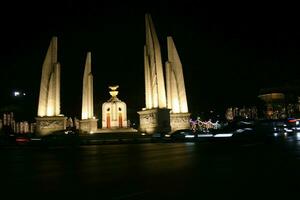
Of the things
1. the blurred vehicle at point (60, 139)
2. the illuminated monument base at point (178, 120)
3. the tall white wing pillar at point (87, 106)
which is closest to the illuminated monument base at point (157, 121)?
the illuminated monument base at point (178, 120)

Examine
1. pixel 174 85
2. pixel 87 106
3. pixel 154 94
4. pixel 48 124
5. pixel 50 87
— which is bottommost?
pixel 48 124

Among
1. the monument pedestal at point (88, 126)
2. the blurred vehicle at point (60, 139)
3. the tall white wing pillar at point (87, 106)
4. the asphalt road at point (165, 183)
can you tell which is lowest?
the asphalt road at point (165, 183)

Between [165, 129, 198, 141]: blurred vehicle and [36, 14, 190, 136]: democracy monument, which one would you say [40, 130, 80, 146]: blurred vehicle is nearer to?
[165, 129, 198, 141]: blurred vehicle

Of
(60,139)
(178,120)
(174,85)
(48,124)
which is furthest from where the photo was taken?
(174,85)

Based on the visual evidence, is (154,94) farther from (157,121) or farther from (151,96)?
(157,121)

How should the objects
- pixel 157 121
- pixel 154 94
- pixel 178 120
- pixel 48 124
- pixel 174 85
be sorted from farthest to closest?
pixel 174 85 → pixel 178 120 → pixel 48 124 → pixel 154 94 → pixel 157 121

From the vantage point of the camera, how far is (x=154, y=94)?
119 ft

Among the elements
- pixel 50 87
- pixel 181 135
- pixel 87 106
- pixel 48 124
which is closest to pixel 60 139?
pixel 181 135

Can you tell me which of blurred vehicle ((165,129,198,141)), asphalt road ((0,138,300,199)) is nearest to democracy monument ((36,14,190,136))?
blurred vehicle ((165,129,198,141))

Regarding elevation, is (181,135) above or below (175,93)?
below

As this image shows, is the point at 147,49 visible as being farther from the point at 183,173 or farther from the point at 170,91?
the point at 183,173

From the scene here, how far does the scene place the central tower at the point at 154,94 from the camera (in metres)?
35.1

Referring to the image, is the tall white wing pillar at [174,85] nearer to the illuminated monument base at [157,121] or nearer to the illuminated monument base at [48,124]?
the illuminated monument base at [157,121]

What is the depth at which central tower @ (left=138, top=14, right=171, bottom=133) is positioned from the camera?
35.1 metres
